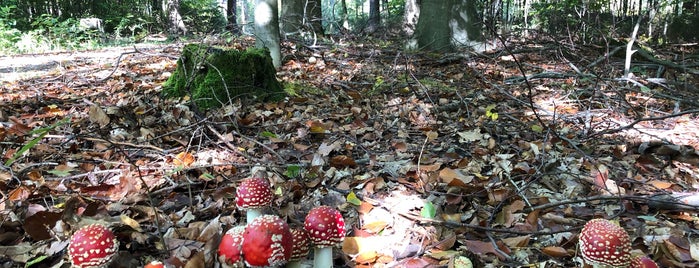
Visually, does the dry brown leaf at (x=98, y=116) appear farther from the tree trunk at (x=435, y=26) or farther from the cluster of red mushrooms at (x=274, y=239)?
the tree trunk at (x=435, y=26)

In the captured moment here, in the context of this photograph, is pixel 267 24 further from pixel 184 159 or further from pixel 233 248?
pixel 233 248

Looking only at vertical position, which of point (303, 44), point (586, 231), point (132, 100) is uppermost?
point (303, 44)

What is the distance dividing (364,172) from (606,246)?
1.53m

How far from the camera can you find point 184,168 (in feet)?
8.57

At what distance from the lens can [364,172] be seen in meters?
2.88

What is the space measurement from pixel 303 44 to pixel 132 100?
10.9 ft

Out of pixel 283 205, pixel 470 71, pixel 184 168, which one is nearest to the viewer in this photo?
pixel 283 205

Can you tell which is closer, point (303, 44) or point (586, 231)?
point (586, 231)

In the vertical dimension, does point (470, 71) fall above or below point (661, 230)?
above

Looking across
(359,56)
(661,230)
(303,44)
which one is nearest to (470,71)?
(359,56)

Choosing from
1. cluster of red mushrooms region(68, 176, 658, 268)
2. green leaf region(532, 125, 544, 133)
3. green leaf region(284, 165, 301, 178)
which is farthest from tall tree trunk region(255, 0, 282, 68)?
cluster of red mushrooms region(68, 176, 658, 268)

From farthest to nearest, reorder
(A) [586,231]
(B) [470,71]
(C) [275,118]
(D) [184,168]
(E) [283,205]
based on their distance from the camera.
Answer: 1. (B) [470,71]
2. (C) [275,118]
3. (D) [184,168]
4. (E) [283,205]
5. (A) [586,231]

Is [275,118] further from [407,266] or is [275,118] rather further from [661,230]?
[661,230]

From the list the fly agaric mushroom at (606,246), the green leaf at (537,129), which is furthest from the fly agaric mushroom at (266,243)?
the green leaf at (537,129)
